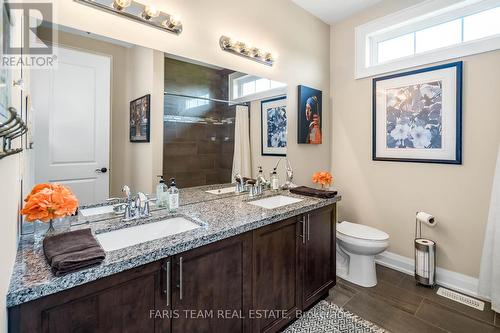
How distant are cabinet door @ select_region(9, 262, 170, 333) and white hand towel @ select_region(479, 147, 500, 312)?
97.9 inches

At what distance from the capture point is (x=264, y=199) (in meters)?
2.24

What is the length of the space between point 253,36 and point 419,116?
183cm

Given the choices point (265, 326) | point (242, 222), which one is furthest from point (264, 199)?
point (265, 326)

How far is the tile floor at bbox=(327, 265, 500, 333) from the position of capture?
6.16 feet

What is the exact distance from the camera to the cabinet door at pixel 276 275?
1.59 metres

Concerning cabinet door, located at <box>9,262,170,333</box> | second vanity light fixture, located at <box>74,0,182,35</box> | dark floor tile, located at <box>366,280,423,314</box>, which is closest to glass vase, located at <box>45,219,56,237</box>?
cabinet door, located at <box>9,262,170,333</box>

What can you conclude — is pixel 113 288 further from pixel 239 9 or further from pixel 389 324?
pixel 239 9

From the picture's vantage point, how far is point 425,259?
2385 mm

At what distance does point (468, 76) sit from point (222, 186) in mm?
2414

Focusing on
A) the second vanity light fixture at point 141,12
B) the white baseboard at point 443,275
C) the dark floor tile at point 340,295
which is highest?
the second vanity light fixture at point 141,12

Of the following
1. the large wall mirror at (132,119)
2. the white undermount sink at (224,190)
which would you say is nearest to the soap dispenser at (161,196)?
the large wall mirror at (132,119)

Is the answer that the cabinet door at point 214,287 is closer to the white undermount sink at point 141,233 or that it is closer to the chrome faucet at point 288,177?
the white undermount sink at point 141,233

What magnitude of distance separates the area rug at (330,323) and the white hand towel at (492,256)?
1.01 metres

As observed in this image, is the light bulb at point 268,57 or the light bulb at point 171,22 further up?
the light bulb at point 268,57
